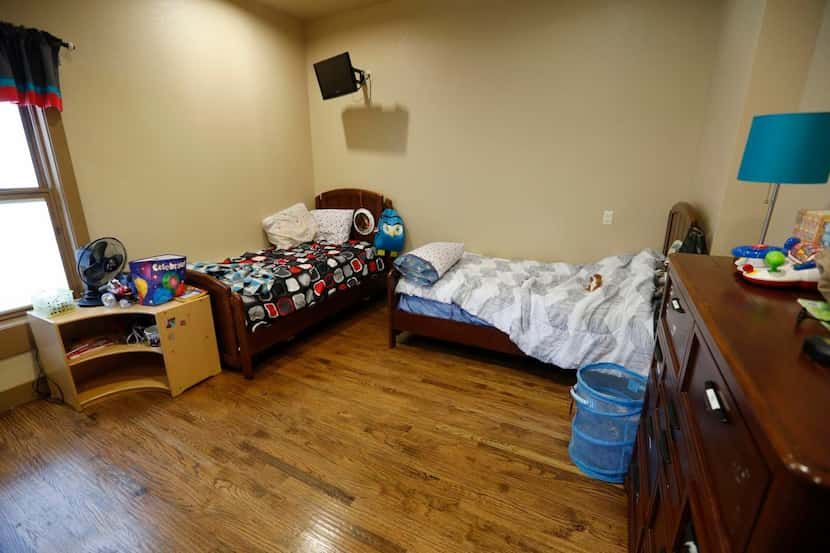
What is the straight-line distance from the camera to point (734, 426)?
1.86ft

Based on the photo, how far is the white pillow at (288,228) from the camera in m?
3.64

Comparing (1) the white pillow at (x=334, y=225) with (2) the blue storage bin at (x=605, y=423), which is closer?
(2) the blue storage bin at (x=605, y=423)

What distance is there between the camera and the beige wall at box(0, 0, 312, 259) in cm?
236

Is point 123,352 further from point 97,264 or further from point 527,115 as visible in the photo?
point 527,115

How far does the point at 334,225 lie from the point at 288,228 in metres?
0.46

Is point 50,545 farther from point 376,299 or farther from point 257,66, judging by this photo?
point 257,66

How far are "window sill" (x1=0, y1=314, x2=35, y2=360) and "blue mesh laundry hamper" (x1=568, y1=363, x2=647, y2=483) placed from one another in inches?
121

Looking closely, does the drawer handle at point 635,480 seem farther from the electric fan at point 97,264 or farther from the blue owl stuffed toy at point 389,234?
the electric fan at point 97,264

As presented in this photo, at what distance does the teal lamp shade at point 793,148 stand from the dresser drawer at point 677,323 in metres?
0.49

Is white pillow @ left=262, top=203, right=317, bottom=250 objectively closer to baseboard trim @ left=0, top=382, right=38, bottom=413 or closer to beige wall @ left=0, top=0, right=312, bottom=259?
beige wall @ left=0, top=0, right=312, bottom=259

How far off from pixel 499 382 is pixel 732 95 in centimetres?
209

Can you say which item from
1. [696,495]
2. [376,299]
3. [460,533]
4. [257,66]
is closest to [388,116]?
[257,66]

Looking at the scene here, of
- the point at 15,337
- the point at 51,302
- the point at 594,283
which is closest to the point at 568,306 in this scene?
the point at 594,283

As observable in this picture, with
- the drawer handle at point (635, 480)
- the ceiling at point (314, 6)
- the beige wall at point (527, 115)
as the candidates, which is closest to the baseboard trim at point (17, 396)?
the beige wall at point (527, 115)
